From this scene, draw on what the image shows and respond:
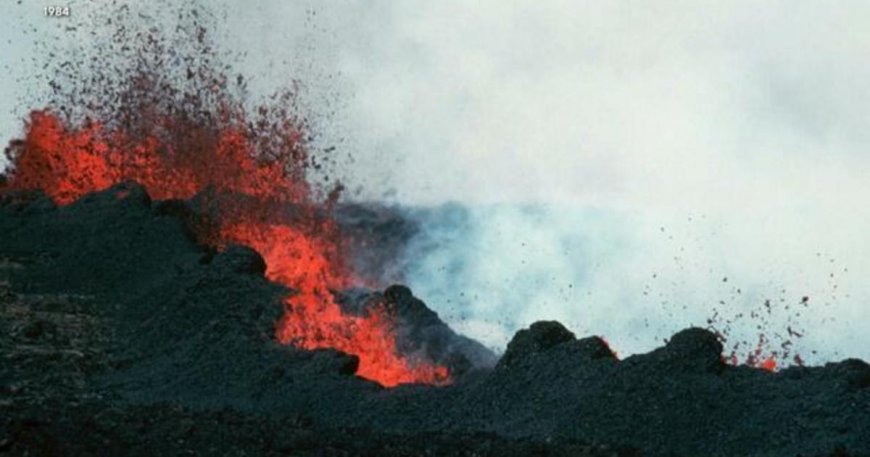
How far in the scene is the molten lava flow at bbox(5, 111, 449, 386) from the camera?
1017 inches

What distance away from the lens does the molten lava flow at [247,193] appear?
2583 cm

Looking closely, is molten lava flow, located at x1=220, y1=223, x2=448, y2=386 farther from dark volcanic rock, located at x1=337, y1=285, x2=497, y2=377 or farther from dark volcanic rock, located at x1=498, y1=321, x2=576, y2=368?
dark volcanic rock, located at x1=498, y1=321, x2=576, y2=368

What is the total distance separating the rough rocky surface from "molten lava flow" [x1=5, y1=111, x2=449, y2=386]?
877 millimetres

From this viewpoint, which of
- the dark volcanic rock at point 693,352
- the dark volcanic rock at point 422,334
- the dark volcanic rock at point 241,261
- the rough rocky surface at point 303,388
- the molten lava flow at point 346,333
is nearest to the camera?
the rough rocky surface at point 303,388

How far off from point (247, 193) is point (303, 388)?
12.6 meters

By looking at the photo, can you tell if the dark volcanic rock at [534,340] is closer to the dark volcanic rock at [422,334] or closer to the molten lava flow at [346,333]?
the molten lava flow at [346,333]

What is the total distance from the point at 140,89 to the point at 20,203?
480 centimetres

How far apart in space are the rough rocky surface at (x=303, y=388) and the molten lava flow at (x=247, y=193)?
877mm

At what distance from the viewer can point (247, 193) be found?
112 ft

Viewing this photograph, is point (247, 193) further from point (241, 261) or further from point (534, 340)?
point (534, 340)

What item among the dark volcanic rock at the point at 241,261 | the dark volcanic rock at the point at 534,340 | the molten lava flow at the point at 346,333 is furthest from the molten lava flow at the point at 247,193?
the dark volcanic rock at the point at 534,340

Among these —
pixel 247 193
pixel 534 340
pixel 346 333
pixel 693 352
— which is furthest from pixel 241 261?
pixel 693 352

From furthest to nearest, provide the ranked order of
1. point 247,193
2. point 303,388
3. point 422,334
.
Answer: point 247,193, point 422,334, point 303,388

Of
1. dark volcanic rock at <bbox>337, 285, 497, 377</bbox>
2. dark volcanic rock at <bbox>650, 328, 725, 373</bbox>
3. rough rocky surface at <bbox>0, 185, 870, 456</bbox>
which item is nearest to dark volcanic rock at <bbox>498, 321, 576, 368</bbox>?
rough rocky surface at <bbox>0, 185, 870, 456</bbox>
